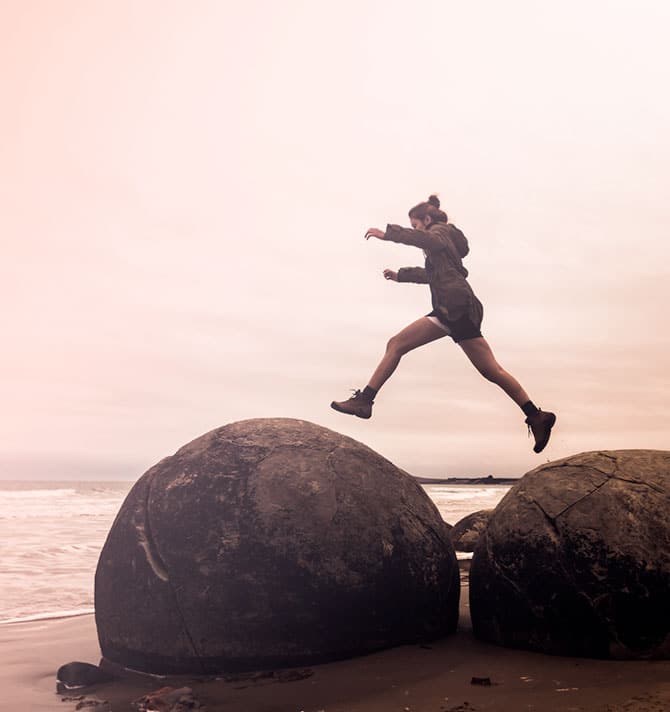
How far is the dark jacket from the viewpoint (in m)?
7.67

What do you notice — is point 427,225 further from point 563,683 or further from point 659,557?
point 563,683

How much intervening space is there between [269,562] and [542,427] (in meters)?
3.13

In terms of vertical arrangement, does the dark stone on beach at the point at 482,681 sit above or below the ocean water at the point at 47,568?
above

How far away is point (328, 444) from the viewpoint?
6469mm

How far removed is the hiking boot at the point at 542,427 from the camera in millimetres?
7496

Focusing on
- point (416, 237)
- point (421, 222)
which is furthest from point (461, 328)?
point (421, 222)

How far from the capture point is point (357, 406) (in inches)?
302

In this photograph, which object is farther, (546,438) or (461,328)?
(461,328)

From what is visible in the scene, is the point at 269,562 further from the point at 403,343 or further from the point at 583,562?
the point at 403,343

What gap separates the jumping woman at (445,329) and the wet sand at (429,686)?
223cm

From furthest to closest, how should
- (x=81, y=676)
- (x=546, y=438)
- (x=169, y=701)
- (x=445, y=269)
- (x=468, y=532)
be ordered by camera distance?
1. (x=468, y=532)
2. (x=445, y=269)
3. (x=546, y=438)
4. (x=81, y=676)
5. (x=169, y=701)

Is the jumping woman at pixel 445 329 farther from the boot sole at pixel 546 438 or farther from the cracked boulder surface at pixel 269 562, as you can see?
the cracked boulder surface at pixel 269 562

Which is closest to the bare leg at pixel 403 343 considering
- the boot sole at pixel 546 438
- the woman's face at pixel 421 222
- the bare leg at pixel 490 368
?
the bare leg at pixel 490 368

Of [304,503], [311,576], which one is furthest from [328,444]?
[311,576]
